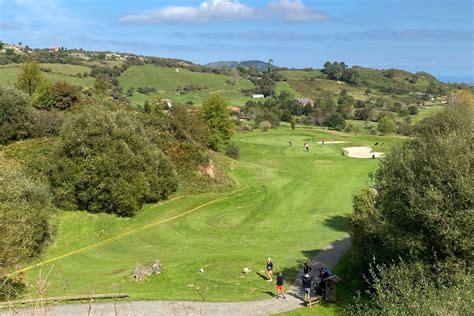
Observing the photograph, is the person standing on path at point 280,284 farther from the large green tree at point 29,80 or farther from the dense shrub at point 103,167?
the large green tree at point 29,80

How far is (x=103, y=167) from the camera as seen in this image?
133ft

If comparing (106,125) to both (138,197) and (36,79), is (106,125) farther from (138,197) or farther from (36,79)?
(36,79)

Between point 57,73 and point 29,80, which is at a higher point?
point 57,73

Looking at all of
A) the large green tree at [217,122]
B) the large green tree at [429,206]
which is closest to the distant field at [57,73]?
the large green tree at [217,122]

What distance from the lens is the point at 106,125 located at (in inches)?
1689

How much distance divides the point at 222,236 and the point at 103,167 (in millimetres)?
12489

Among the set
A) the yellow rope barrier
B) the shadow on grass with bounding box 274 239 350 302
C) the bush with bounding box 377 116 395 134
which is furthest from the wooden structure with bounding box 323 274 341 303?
the bush with bounding box 377 116 395 134

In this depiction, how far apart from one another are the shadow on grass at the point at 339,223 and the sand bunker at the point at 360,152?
87.8 feet

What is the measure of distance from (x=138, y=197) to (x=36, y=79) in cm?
4230

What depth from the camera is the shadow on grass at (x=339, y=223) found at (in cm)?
3828

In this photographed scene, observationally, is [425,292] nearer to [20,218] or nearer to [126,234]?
[20,218]

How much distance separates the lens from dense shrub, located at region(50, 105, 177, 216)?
40.2m

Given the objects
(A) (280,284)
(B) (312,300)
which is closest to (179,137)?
(A) (280,284)

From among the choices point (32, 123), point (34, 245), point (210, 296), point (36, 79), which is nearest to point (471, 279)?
point (210, 296)
